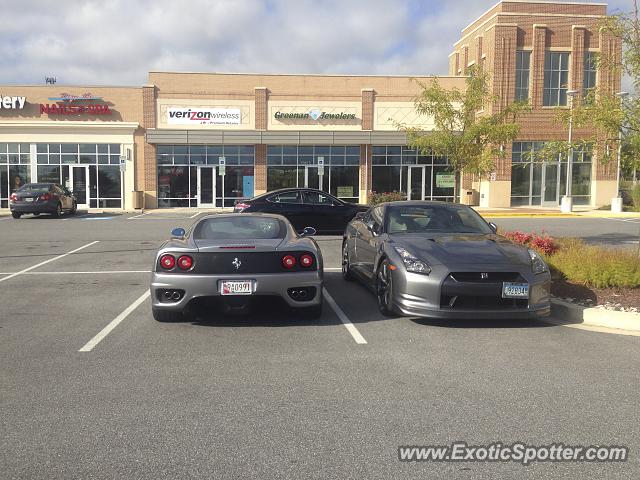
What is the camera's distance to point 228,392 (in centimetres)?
484

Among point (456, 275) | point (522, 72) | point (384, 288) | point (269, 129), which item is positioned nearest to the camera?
point (456, 275)

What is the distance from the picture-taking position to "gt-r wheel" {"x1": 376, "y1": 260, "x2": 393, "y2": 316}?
23.9 feet

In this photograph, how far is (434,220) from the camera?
28.0 feet

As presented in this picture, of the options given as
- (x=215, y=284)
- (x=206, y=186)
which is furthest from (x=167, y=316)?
(x=206, y=186)

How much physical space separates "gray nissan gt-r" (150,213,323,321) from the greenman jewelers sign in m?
29.9

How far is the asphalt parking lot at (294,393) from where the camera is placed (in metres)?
3.64

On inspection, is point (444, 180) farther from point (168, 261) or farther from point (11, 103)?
point (168, 261)

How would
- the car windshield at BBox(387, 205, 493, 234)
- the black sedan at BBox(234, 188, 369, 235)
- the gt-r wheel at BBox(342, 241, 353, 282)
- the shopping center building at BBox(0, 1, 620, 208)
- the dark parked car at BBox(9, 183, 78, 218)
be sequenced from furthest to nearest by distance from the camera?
the shopping center building at BBox(0, 1, 620, 208) → the dark parked car at BBox(9, 183, 78, 218) → the black sedan at BBox(234, 188, 369, 235) → the gt-r wheel at BBox(342, 241, 353, 282) → the car windshield at BBox(387, 205, 493, 234)

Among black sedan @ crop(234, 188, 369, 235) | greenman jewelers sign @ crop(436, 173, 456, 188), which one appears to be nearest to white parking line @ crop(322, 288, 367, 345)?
black sedan @ crop(234, 188, 369, 235)

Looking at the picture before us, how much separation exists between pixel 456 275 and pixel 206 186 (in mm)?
29280

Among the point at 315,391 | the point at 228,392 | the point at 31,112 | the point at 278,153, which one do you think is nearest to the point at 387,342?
the point at 315,391

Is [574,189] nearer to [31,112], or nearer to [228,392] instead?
[31,112]

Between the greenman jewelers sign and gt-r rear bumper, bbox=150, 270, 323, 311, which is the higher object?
the greenman jewelers sign

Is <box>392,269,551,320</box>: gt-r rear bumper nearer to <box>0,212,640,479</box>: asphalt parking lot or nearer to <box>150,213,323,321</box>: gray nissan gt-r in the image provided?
<box>0,212,640,479</box>: asphalt parking lot
